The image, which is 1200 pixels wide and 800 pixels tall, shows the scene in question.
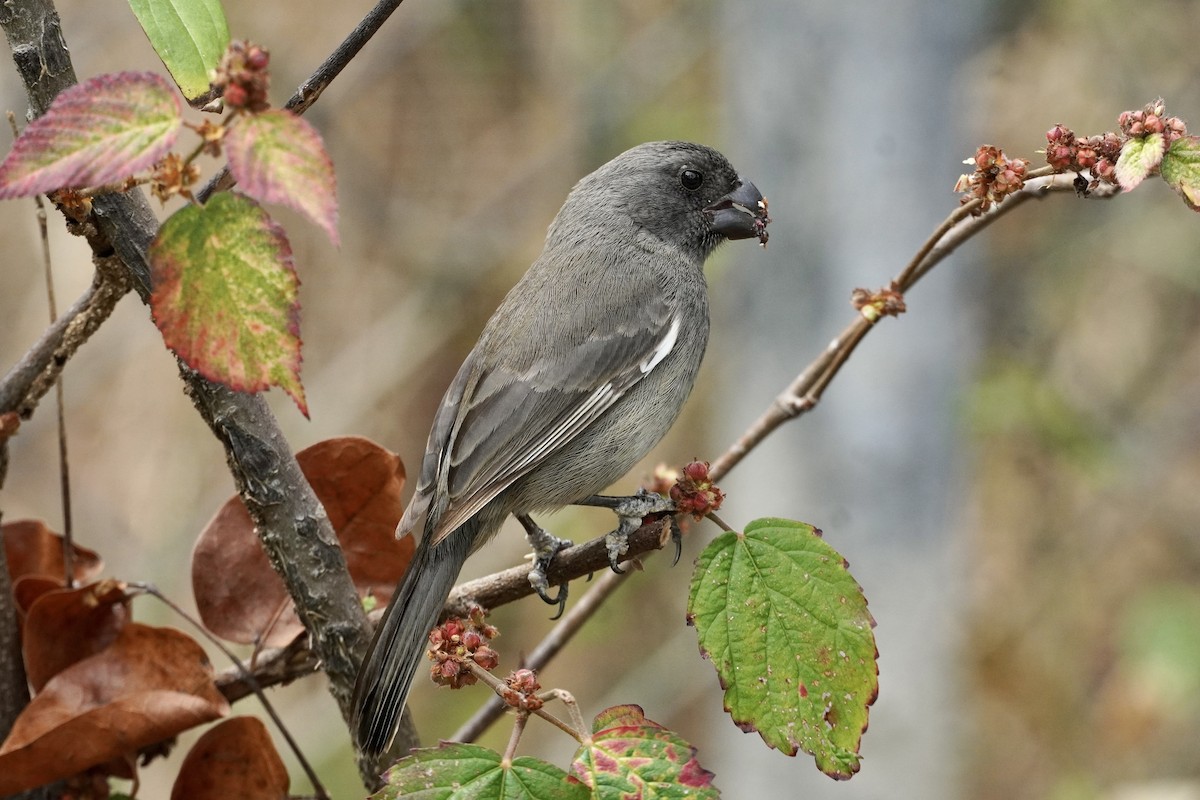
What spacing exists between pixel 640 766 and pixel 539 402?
58.7 inches

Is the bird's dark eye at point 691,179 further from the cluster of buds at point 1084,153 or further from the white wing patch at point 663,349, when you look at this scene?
the cluster of buds at point 1084,153

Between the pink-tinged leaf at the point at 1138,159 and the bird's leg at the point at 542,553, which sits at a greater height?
the pink-tinged leaf at the point at 1138,159

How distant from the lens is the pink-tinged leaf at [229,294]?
1224 mm

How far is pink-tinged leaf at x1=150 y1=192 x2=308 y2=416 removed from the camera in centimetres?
122

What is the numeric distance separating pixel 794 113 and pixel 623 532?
312cm

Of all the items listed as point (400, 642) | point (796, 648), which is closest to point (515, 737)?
point (796, 648)

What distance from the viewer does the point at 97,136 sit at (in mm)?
1200

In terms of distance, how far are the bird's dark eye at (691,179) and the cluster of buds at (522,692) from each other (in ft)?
6.90

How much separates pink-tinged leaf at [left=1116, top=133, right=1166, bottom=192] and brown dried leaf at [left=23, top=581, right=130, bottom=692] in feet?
4.80

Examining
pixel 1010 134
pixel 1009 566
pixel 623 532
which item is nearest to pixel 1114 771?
pixel 1009 566

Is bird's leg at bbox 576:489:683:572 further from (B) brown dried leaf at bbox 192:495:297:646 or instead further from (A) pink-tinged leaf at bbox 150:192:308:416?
(A) pink-tinged leaf at bbox 150:192:308:416

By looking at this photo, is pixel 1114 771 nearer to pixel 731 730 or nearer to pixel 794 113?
pixel 731 730

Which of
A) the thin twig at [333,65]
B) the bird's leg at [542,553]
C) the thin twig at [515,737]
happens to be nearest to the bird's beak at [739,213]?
the bird's leg at [542,553]

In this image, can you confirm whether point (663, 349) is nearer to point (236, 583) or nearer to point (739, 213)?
point (739, 213)
